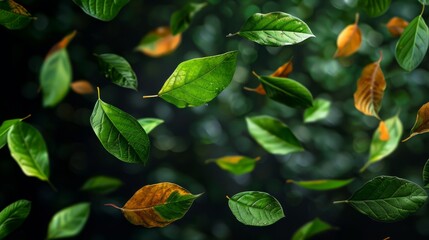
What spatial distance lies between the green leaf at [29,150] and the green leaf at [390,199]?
0.27 m

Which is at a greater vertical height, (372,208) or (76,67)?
(372,208)

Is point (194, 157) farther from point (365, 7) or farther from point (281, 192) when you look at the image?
point (365, 7)

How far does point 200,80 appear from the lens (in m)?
0.36

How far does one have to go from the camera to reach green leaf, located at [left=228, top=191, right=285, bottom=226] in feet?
1.20


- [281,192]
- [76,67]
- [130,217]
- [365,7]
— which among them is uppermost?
[365,7]

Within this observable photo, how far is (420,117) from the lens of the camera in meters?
0.36

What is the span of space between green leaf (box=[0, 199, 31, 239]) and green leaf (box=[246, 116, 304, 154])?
0.24m

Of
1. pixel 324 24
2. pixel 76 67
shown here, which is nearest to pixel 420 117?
pixel 324 24

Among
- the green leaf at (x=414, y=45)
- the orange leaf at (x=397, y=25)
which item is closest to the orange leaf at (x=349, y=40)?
the orange leaf at (x=397, y=25)

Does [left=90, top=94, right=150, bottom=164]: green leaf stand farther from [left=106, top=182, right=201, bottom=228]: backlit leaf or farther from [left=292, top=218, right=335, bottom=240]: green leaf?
[left=292, top=218, right=335, bottom=240]: green leaf

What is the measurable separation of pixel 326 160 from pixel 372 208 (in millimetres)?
642

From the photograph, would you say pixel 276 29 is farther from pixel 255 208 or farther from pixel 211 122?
pixel 211 122

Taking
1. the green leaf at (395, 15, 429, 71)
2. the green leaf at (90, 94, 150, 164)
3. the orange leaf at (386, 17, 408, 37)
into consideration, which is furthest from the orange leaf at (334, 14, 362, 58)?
the green leaf at (90, 94, 150, 164)

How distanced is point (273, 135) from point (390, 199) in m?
0.22
